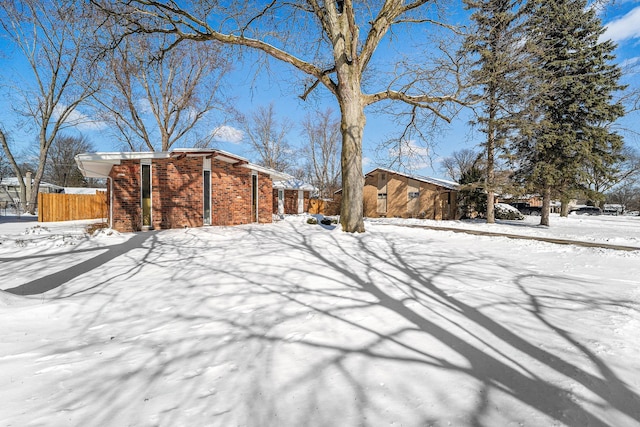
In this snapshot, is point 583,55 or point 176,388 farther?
point 583,55

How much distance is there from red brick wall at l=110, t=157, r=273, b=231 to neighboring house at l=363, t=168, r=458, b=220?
49.0 feet

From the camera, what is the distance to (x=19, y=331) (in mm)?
2729

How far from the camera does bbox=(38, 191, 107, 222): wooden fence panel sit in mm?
17731

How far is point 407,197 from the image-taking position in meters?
23.8

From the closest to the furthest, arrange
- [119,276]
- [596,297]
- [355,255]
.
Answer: [596,297], [119,276], [355,255]

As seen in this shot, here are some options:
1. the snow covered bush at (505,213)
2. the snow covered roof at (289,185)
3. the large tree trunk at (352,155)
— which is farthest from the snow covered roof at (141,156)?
the snow covered bush at (505,213)

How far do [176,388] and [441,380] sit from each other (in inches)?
70.4

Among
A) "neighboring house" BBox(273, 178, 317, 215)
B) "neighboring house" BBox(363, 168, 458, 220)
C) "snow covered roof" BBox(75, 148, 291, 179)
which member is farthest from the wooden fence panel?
"neighboring house" BBox(363, 168, 458, 220)

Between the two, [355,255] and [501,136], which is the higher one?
[501,136]

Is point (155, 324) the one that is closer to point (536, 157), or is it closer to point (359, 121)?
point (359, 121)

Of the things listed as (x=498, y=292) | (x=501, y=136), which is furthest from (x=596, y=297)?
(x=501, y=136)

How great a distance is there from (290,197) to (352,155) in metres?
18.8

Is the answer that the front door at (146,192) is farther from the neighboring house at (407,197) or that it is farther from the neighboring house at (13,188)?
the neighboring house at (13,188)

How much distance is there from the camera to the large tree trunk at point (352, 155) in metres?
8.49
